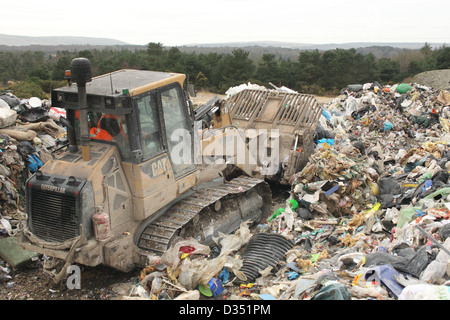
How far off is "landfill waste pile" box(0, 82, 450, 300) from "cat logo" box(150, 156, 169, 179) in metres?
0.91

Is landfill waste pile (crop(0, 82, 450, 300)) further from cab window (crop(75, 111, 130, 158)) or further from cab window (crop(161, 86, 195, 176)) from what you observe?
cab window (crop(75, 111, 130, 158))

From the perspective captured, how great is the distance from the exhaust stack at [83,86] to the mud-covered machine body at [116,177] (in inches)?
0.4

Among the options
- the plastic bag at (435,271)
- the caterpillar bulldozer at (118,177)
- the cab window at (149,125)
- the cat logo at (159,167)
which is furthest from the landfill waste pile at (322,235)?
the cab window at (149,125)

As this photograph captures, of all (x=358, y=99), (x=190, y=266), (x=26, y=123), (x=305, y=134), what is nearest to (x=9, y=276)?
(x=190, y=266)

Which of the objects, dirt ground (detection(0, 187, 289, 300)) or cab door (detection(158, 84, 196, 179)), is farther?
cab door (detection(158, 84, 196, 179))

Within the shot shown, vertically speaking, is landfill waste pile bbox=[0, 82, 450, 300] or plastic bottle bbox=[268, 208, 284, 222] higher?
landfill waste pile bbox=[0, 82, 450, 300]

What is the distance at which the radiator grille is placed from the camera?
14.8ft

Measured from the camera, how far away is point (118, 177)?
190 inches

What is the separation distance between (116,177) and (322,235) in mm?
3166

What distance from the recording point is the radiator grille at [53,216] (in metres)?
4.52

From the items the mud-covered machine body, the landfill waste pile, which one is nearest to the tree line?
the landfill waste pile

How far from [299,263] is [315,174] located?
2.43 meters

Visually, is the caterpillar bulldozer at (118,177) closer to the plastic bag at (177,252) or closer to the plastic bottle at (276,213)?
the plastic bag at (177,252)

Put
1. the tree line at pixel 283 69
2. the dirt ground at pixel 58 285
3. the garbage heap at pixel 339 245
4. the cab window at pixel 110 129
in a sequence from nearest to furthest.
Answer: the garbage heap at pixel 339 245
the cab window at pixel 110 129
the dirt ground at pixel 58 285
the tree line at pixel 283 69
